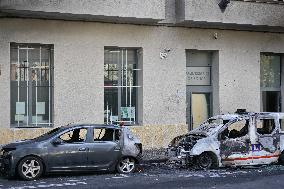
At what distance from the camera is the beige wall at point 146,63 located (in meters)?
18.8

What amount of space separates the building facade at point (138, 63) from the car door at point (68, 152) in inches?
177

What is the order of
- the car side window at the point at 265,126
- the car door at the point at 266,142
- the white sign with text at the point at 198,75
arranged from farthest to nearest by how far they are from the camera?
the white sign with text at the point at 198,75, the car side window at the point at 265,126, the car door at the point at 266,142

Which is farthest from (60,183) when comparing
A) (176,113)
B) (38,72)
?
(176,113)

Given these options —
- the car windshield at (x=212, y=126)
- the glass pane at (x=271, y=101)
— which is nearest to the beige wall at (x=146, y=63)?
the glass pane at (x=271, y=101)

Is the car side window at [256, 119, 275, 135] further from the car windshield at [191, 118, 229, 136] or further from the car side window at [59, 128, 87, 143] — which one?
the car side window at [59, 128, 87, 143]

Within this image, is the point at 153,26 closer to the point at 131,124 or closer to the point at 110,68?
the point at 110,68

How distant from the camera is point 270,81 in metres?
23.4

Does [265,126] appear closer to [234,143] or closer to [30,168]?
[234,143]

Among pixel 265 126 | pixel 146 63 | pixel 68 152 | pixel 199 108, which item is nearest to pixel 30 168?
pixel 68 152

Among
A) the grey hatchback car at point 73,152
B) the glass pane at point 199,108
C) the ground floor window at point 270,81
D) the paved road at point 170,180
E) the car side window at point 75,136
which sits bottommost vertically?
the paved road at point 170,180

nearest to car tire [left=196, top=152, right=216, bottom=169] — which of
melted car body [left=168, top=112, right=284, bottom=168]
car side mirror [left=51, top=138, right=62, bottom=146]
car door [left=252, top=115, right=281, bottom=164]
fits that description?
melted car body [left=168, top=112, right=284, bottom=168]

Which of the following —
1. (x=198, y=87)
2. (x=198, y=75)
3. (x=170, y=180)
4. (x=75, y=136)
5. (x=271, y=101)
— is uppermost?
(x=198, y=75)

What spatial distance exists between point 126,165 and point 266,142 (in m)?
4.29

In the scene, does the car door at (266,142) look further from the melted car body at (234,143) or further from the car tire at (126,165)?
the car tire at (126,165)
